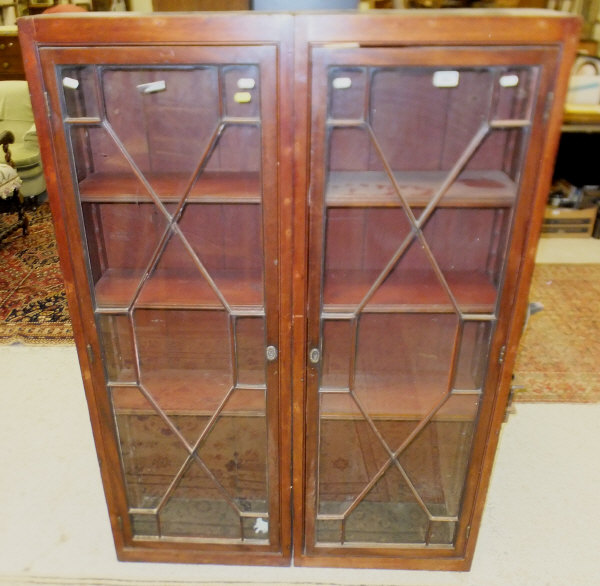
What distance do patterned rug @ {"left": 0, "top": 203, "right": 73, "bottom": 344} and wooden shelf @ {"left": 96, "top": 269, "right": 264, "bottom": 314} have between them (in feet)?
5.52

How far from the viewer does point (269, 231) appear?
135 cm

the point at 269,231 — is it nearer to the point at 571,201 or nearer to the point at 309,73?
the point at 309,73

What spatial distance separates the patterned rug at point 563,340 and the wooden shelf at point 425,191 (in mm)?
1539

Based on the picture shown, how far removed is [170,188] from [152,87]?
247 millimetres

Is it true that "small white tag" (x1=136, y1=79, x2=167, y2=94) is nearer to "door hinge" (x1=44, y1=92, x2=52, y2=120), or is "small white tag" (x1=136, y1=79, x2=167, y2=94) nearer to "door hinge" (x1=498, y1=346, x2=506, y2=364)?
"door hinge" (x1=44, y1=92, x2=52, y2=120)

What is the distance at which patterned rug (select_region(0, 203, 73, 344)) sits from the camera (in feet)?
10.1

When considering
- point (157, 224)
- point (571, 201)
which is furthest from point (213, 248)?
point (571, 201)

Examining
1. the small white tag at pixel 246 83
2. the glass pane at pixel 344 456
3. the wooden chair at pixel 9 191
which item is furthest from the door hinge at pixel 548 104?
the wooden chair at pixel 9 191

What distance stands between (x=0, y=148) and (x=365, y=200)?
4.08 metres

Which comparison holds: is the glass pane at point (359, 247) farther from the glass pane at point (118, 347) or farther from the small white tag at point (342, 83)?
the glass pane at point (118, 347)

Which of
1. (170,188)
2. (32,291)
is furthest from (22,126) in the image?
(170,188)

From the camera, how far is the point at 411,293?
1.52 meters

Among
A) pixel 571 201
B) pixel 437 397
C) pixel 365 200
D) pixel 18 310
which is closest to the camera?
pixel 365 200

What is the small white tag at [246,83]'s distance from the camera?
4.38 ft
